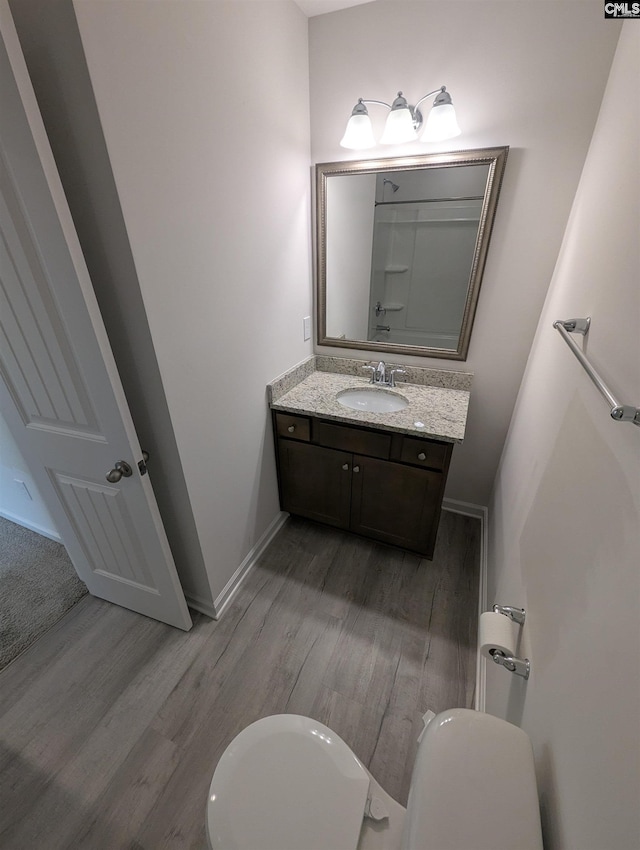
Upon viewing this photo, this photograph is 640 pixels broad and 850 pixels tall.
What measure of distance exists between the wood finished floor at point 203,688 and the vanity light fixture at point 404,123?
203cm

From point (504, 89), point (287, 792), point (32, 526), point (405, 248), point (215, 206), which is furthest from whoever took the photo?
point (32, 526)

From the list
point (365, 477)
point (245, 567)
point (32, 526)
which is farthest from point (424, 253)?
point (32, 526)

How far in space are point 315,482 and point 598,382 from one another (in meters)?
1.41

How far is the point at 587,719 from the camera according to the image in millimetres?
540

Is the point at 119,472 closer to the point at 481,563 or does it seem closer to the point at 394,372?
the point at 394,372

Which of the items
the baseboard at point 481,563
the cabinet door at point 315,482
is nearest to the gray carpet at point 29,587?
the cabinet door at point 315,482

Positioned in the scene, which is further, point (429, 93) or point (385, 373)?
point (385, 373)

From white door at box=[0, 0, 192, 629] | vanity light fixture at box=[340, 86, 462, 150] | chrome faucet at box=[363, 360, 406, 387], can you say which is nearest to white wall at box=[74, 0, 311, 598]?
white door at box=[0, 0, 192, 629]

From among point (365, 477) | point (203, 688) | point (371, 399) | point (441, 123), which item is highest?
point (441, 123)

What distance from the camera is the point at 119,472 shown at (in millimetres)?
1115

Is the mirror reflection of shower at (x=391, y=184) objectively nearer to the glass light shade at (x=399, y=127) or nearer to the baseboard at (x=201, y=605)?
the glass light shade at (x=399, y=127)

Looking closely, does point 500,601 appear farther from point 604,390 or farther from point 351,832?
point 604,390

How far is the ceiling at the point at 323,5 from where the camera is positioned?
4.52 ft

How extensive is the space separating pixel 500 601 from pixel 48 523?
2.37 metres
